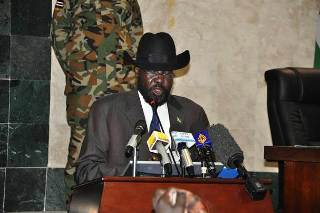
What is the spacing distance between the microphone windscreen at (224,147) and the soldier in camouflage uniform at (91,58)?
1354 millimetres

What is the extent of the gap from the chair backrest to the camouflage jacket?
0.97 m

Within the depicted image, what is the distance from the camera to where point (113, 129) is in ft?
10.1

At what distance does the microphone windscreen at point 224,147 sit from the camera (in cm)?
238

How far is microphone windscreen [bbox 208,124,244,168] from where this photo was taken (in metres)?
2.38

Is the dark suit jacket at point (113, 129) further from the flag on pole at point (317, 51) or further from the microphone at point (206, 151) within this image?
the flag on pole at point (317, 51)

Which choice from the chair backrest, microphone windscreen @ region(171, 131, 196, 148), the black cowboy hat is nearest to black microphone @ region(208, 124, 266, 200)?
microphone windscreen @ region(171, 131, 196, 148)

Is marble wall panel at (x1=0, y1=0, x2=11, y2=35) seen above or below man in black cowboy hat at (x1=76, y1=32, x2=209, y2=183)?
above

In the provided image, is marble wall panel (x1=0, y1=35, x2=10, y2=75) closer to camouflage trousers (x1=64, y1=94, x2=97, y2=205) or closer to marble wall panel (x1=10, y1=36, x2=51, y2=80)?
marble wall panel (x1=10, y1=36, x2=51, y2=80)

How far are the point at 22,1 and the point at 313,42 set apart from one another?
280cm

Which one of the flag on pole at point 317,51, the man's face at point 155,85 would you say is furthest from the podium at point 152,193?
the flag on pole at point 317,51

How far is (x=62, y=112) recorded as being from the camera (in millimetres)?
4848

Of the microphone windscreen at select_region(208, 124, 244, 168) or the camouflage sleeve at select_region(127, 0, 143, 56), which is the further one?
the camouflage sleeve at select_region(127, 0, 143, 56)

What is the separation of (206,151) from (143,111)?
2.81ft

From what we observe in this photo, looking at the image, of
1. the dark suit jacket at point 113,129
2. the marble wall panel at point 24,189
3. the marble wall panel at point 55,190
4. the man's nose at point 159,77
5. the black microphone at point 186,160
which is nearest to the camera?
the black microphone at point 186,160
